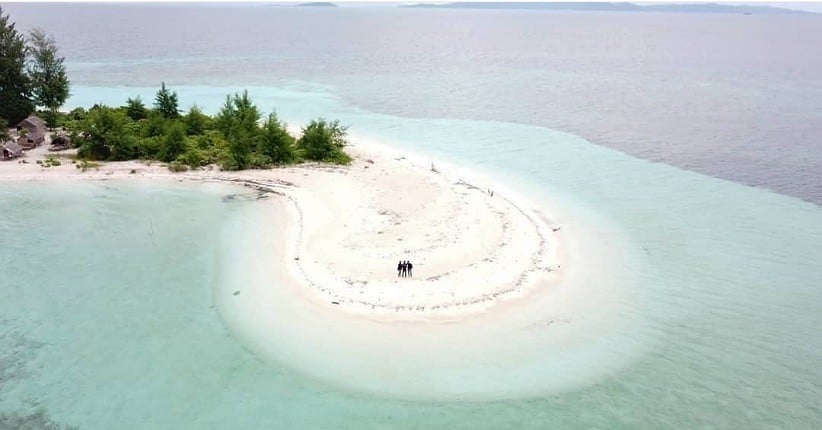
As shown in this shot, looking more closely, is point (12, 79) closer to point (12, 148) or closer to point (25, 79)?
point (25, 79)

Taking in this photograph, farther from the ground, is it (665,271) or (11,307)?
(665,271)

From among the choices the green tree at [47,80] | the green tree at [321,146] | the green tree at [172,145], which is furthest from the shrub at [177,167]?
the green tree at [47,80]

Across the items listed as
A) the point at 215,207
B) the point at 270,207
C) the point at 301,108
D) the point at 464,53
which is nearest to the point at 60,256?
the point at 215,207

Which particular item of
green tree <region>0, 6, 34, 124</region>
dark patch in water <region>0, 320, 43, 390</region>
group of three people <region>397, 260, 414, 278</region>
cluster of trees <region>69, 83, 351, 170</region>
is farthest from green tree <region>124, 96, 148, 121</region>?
group of three people <region>397, 260, 414, 278</region>

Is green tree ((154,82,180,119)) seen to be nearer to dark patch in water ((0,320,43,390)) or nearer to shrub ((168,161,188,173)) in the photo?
shrub ((168,161,188,173))

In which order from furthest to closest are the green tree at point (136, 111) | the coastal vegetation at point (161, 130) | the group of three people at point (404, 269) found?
the green tree at point (136, 111) → the coastal vegetation at point (161, 130) → the group of three people at point (404, 269)

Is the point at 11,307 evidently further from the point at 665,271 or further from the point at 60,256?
the point at 665,271

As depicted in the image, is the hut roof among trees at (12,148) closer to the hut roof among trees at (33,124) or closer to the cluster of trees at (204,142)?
the hut roof among trees at (33,124)
